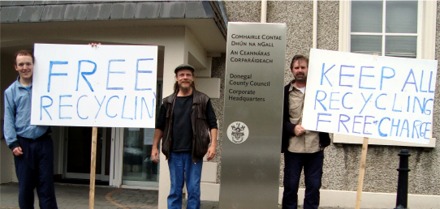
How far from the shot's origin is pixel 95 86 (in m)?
3.94

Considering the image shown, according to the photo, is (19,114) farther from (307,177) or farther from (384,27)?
(384,27)

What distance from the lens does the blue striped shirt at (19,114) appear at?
3980mm

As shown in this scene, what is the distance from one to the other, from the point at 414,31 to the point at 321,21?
1.43m

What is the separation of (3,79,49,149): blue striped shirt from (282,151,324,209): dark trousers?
7.91 ft

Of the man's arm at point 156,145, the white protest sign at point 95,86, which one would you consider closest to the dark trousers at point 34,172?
the white protest sign at point 95,86

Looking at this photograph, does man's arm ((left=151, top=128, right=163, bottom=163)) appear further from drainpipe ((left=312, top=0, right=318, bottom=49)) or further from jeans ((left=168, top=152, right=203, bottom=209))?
drainpipe ((left=312, top=0, right=318, bottom=49))

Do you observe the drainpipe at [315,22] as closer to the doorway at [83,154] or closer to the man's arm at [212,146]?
the man's arm at [212,146]

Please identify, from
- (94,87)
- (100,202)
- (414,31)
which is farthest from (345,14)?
(100,202)

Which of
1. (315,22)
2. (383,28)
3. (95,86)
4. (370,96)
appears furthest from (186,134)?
(383,28)

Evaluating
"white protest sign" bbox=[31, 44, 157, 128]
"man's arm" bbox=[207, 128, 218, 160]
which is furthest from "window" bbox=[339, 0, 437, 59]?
"white protest sign" bbox=[31, 44, 157, 128]

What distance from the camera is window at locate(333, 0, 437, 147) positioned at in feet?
20.9

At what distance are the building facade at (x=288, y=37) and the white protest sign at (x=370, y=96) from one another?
1.76 metres

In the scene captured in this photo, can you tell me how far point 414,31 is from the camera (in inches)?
253

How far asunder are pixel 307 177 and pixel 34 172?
2.61 m
